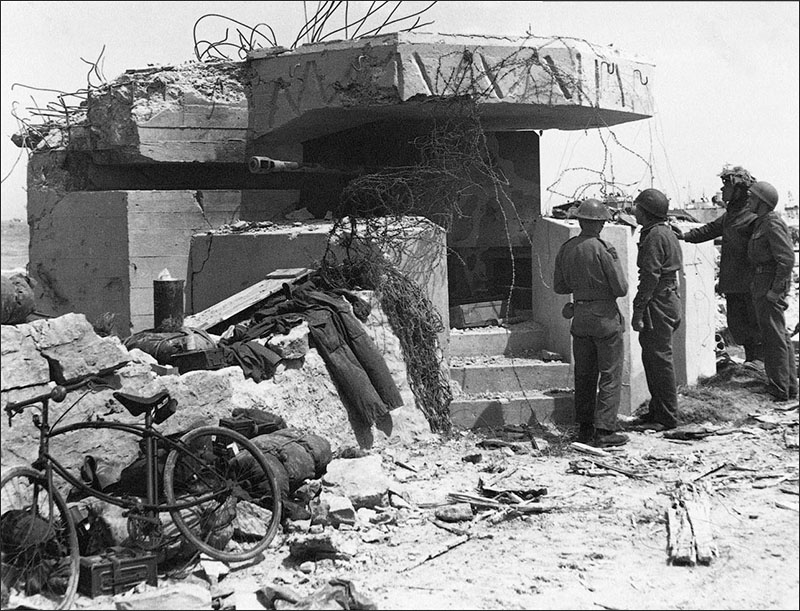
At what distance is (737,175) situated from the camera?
380 inches

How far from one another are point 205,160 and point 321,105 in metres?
1.43

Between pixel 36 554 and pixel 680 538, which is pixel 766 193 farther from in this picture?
pixel 36 554

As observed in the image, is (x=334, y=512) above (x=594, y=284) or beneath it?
beneath

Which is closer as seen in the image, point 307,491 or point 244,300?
point 307,491

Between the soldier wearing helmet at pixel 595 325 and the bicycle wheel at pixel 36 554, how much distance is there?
14.4 ft

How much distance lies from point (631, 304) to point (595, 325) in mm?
1473

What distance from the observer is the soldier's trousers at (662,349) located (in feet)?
27.9

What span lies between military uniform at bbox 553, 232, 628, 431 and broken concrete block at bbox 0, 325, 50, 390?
13.9 ft

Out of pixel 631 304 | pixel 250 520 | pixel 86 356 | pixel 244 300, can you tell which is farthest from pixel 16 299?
pixel 631 304

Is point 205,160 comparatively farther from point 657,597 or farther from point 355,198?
point 657,597

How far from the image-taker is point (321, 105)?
9.66 meters

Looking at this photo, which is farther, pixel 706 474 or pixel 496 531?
pixel 706 474

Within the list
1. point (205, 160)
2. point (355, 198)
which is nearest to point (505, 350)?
point (355, 198)

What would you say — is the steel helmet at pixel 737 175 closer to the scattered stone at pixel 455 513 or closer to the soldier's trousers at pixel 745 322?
the soldier's trousers at pixel 745 322
